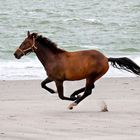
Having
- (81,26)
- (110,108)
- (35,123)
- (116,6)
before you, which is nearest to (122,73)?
(110,108)

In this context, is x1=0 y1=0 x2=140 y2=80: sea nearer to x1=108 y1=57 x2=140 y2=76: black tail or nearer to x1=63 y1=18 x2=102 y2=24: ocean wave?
x1=63 y1=18 x2=102 y2=24: ocean wave

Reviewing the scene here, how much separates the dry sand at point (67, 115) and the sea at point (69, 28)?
2.73 metres

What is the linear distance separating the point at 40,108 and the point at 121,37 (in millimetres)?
17858

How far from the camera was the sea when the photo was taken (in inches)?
760

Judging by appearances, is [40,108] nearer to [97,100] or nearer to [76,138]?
[97,100]

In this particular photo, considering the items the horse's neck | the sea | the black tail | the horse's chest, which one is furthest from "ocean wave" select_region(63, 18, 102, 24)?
the horse's chest

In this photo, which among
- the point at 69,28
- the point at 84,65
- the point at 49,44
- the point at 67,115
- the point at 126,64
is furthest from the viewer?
the point at 69,28

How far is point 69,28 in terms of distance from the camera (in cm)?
3247

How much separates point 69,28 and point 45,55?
21165 mm

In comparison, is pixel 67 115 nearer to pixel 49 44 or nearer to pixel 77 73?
pixel 77 73

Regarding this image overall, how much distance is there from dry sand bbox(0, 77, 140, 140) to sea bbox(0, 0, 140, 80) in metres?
2.73

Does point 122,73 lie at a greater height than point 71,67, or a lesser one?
lesser

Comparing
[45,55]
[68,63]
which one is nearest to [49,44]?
[45,55]

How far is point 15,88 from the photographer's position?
47.8 feet
